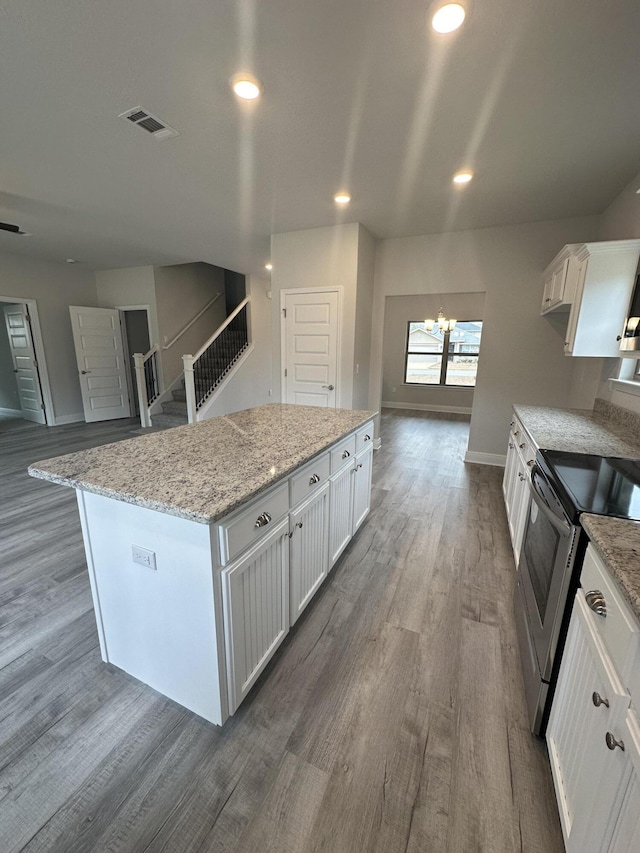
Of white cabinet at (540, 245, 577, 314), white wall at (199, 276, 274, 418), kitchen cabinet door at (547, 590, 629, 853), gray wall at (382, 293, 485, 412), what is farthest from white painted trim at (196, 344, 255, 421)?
kitchen cabinet door at (547, 590, 629, 853)

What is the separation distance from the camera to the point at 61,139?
94.6 inches

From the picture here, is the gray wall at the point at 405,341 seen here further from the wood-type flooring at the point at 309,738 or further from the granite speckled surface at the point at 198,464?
the wood-type flooring at the point at 309,738

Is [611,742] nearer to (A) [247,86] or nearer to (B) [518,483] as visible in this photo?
(B) [518,483]

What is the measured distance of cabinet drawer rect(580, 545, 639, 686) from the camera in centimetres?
78

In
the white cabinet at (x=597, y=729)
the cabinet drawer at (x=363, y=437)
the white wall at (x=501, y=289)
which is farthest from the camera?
the white wall at (x=501, y=289)

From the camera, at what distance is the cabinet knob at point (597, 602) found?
0.92 meters

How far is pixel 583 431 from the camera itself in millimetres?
2361

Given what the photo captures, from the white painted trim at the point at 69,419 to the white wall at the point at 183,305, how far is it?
193 cm

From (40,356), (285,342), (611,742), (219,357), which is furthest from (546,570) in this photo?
(40,356)

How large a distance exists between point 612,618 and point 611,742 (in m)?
0.26

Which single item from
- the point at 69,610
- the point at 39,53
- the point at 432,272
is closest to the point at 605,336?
the point at 432,272

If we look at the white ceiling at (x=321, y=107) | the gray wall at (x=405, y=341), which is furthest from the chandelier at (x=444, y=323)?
the white ceiling at (x=321, y=107)

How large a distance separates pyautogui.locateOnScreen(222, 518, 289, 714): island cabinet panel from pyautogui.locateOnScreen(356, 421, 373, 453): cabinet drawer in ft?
3.29

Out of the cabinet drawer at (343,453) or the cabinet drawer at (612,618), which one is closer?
the cabinet drawer at (612,618)
